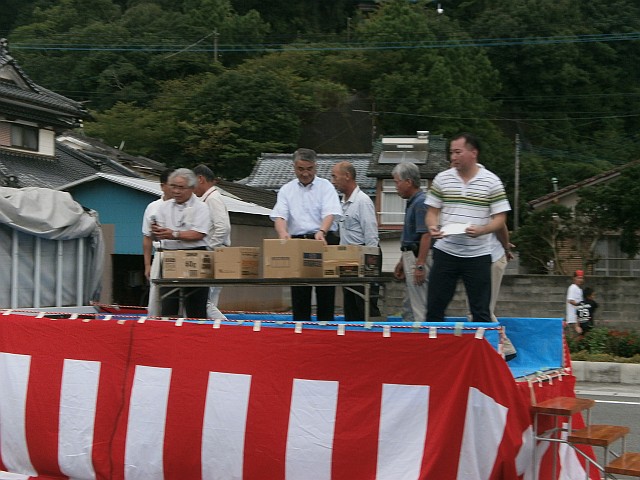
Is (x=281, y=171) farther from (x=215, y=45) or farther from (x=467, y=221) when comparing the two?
(x=467, y=221)

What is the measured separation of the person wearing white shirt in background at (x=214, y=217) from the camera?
808 centimetres

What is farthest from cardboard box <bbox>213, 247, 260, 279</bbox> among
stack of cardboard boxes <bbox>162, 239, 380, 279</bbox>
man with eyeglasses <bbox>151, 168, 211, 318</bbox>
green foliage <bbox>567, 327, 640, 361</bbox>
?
green foliage <bbox>567, 327, 640, 361</bbox>

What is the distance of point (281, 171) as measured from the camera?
152 ft

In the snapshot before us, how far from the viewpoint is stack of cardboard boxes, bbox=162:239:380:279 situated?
655 cm

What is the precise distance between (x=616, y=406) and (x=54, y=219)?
678 centimetres

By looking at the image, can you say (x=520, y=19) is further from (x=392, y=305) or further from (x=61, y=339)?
(x=61, y=339)

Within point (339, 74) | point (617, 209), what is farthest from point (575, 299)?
point (339, 74)

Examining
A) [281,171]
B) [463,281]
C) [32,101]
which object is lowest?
[463,281]

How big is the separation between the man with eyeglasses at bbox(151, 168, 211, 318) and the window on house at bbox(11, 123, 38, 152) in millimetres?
22300

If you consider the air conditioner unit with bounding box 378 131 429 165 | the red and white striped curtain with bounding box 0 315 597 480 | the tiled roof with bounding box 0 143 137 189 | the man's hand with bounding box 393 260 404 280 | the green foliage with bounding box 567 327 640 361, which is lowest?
the green foliage with bounding box 567 327 640 361

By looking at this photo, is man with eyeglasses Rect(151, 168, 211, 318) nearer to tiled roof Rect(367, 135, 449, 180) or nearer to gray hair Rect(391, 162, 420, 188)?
gray hair Rect(391, 162, 420, 188)

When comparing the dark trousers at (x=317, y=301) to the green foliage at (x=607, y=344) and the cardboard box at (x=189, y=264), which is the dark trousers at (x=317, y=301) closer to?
the cardboard box at (x=189, y=264)

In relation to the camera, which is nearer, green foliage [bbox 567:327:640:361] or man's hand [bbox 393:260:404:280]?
man's hand [bbox 393:260:404:280]

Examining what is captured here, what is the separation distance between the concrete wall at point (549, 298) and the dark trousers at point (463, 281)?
46.5ft
